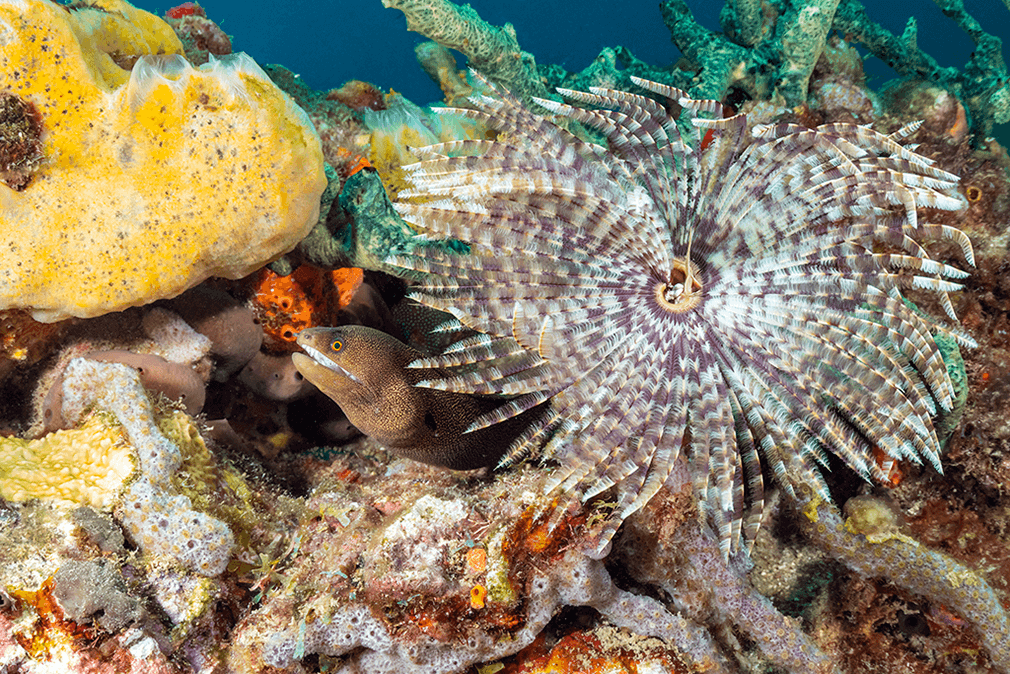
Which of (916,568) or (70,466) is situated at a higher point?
(916,568)

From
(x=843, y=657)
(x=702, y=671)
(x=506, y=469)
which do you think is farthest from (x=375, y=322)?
(x=843, y=657)

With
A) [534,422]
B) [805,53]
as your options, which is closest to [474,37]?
[805,53]

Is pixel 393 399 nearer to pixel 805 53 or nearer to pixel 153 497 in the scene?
pixel 153 497

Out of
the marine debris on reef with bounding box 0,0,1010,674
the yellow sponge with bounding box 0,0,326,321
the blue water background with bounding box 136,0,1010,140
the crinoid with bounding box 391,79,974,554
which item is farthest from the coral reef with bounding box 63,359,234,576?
the blue water background with bounding box 136,0,1010,140

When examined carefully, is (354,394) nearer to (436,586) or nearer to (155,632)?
(436,586)

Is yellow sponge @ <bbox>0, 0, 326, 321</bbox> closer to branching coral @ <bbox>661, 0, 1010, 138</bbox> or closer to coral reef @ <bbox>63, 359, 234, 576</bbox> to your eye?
coral reef @ <bbox>63, 359, 234, 576</bbox>

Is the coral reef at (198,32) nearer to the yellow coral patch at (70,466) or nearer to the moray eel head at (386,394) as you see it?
the moray eel head at (386,394)
